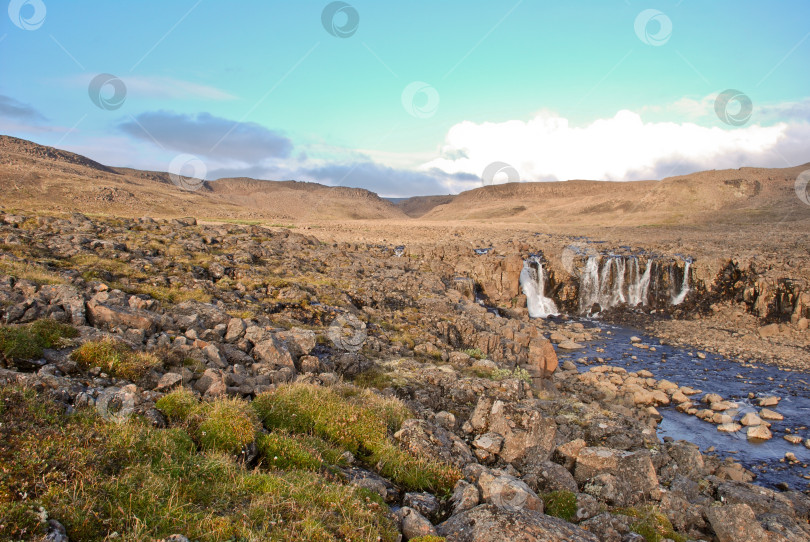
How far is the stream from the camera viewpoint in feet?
48.4

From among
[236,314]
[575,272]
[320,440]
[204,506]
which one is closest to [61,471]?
[204,506]

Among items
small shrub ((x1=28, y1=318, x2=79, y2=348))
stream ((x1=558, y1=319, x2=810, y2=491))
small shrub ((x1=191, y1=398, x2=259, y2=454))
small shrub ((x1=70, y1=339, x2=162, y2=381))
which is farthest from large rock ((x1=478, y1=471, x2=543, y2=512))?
stream ((x1=558, y1=319, x2=810, y2=491))

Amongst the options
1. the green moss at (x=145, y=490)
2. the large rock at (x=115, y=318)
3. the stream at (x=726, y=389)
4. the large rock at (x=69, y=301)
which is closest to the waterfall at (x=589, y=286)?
the stream at (x=726, y=389)

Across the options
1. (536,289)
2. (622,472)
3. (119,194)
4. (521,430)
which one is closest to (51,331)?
(521,430)

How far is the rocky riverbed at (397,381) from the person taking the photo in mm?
6059

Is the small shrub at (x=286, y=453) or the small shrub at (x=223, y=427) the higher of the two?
the small shrub at (x=223, y=427)

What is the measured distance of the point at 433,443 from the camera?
7742 millimetres

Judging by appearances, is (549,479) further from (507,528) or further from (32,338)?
(32,338)

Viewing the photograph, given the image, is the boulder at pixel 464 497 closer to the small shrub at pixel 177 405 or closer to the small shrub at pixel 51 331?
the small shrub at pixel 177 405

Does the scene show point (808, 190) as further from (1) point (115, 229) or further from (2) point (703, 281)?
(1) point (115, 229)

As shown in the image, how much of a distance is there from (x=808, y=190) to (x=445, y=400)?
110m

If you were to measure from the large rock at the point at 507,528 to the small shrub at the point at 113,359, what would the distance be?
18.7ft

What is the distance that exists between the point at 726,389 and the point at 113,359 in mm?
24850

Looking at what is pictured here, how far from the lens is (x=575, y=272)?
123 feet
